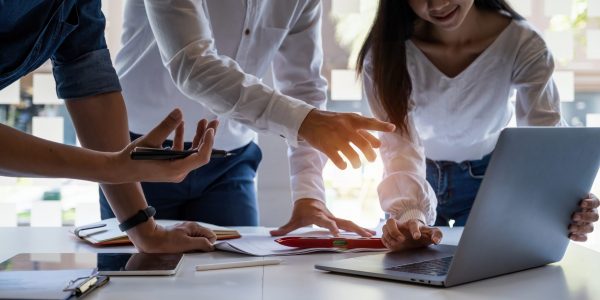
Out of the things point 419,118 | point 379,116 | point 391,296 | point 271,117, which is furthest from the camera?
point 419,118

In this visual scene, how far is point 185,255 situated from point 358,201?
168 cm

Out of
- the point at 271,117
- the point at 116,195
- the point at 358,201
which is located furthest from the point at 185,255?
the point at 358,201

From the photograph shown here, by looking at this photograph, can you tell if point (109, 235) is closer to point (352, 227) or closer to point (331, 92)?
point (352, 227)

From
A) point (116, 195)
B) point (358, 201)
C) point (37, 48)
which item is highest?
point (37, 48)

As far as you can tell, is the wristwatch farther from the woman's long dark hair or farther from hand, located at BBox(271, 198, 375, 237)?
the woman's long dark hair

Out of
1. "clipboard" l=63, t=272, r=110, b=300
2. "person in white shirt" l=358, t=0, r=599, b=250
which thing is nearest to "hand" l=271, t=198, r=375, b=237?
"person in white shirt" l=358, t=0, r=599, b=250

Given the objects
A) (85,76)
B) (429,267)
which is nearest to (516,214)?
(429,267)

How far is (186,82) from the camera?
4.98 ft

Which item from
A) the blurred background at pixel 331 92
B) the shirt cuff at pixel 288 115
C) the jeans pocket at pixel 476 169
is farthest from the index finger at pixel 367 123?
the blurred background at pixel 331 92

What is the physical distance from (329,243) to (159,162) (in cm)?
43

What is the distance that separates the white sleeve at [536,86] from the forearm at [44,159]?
108 centimetres

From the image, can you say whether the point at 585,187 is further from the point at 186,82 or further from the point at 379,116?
the point at 186,82

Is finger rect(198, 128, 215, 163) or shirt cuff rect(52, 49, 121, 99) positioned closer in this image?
finger rect(198, 128, 215, 163)

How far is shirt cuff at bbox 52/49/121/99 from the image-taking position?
1429mm
